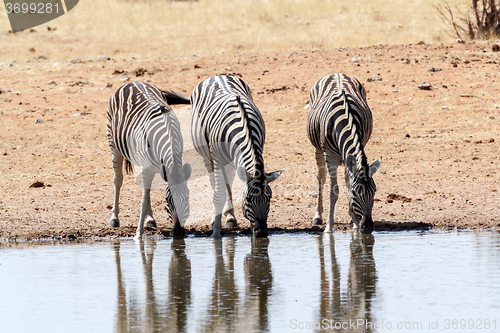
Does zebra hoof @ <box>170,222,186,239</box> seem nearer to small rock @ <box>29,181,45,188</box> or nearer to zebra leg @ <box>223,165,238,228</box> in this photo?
zebra leg @ <box>223,165,238,228</box>

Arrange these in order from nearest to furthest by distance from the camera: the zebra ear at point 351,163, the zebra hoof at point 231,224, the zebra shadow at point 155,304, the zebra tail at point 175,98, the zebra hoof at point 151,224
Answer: the zebra shadow at point 155,304 < the zebra ear at point 351,163 < the zebra hoof at point 231,224 < the zebra hoof at point 151,224 < the zebra tail at point 175,98

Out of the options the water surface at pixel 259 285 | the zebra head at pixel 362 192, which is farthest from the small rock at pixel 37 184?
→ the zebra head at pixel 362 192

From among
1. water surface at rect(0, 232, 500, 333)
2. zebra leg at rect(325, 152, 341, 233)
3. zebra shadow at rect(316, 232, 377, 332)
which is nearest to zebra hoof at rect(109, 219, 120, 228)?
water surface at rect(0, 232, 500, 333)

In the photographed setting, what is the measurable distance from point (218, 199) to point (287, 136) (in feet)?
20.5

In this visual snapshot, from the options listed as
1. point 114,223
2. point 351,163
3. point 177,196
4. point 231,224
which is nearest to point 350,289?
point 351,163

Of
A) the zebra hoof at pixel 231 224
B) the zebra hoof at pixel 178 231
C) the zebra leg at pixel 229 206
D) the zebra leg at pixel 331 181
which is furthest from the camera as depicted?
the zebra hoof at pixel 231 224

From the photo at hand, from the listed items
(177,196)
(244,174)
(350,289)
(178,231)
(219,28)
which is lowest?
(350,289)

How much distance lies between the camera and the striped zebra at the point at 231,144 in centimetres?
→ 772

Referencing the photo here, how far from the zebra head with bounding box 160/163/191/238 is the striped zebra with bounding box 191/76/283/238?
0.65m

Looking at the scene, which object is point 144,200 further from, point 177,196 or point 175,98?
point 175,98

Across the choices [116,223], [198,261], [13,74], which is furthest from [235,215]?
[13,74]

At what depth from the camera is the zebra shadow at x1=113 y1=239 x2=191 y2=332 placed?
5.14 metres

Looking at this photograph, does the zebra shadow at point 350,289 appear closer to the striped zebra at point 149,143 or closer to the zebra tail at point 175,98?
the striped zebra at point 149,143

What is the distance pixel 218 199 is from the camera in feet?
29.8
